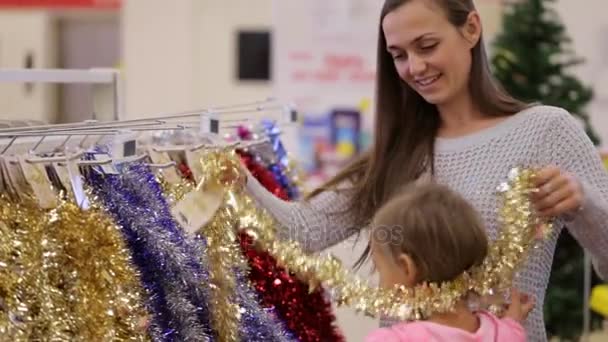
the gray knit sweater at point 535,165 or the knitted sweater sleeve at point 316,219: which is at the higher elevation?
the gray knit sweater at point 535,165

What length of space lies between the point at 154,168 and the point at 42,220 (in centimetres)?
27

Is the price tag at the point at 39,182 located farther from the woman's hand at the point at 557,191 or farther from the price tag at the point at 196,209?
the woman's hand at the point at 557,191

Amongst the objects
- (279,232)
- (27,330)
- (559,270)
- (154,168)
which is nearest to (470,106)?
(279,232)

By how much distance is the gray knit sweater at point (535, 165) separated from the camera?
150 cm

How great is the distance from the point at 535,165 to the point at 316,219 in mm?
392

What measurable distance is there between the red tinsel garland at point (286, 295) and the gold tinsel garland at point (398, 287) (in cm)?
6

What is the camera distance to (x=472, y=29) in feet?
5.19

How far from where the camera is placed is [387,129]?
5.52 feet

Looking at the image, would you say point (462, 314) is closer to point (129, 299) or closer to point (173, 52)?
point (129, 299)

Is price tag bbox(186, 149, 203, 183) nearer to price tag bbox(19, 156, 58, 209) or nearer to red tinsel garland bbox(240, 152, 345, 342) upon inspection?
red tinsel garland bbox(240, 152, 345, 342)

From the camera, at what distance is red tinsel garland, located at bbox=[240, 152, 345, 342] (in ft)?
5.40

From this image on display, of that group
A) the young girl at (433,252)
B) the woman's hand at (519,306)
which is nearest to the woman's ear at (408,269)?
the young girl at (433,252)

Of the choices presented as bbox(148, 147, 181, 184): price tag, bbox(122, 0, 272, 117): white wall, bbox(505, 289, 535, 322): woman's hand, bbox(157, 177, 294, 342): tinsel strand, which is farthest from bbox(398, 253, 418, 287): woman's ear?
bbox(122, 0, 272, 117): white wall

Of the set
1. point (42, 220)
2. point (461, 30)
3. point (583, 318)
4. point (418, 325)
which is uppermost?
point (461, 30)
